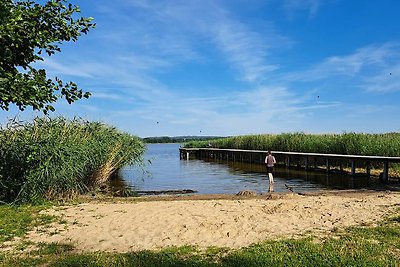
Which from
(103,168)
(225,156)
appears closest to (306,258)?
(103,168)

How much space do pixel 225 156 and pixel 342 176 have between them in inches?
979

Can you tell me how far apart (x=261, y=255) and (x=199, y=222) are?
263 cm

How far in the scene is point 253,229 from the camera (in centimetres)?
779

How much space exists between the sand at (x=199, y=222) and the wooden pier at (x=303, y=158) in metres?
11.6

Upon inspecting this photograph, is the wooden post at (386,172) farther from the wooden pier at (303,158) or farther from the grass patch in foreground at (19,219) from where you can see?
the grass patch in foreground at (19,219)

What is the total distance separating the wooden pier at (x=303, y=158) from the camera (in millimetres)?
21950

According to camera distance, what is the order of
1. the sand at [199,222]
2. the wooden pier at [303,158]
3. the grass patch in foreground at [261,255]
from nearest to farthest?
the grass patch in foreground at [261,255] → the sand at [199,222] → the wooden pier at [303,158]

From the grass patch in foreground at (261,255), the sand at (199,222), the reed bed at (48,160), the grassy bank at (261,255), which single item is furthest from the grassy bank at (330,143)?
the grass patch in foreground at (261,255)

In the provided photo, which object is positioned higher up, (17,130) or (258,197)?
(17,130)

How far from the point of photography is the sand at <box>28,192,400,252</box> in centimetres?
719

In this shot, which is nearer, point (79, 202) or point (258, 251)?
point (258, 251)

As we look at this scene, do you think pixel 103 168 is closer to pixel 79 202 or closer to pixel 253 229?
pixel 79 202

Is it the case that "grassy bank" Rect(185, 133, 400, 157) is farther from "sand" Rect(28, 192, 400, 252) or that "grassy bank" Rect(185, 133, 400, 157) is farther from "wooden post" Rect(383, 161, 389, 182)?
"sand" Rect(28, 192, 400, 252)

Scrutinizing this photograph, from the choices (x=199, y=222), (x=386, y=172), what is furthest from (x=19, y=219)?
(x=386, y=172)
